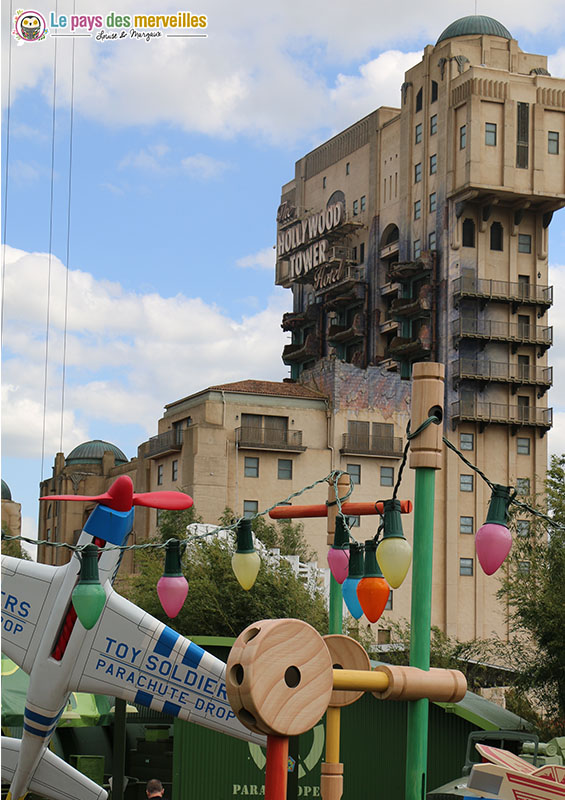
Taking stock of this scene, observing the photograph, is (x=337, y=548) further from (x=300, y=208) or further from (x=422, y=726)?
(x=300, y=208)

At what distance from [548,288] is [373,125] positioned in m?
16.6

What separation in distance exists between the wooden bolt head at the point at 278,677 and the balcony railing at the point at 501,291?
205ft

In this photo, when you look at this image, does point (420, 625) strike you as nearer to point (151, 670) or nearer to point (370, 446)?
point (151, 670)

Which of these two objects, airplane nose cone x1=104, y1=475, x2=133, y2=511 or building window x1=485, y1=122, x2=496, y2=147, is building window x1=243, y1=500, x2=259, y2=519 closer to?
building window x1=485, y1=122, x2=496, y2=147

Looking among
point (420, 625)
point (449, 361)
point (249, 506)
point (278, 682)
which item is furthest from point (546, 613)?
point (449, 361)

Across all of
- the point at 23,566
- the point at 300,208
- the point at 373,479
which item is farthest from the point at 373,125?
the point at 23,566

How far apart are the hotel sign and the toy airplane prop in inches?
2467

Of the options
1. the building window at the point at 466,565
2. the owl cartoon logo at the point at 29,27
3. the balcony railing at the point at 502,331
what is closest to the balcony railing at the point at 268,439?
the balcony railing at the point at 502,331

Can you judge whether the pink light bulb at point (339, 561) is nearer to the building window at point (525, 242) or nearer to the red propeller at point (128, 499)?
the red propeller at point (128, 499)

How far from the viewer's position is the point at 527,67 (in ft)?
240

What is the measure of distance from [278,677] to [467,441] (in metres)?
63.5

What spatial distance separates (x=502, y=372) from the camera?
69062 millimetres

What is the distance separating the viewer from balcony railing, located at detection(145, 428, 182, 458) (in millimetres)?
68287

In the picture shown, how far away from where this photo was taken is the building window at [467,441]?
227 feet
